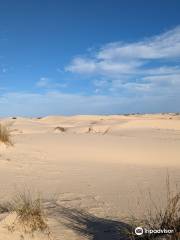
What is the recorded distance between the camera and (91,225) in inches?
170

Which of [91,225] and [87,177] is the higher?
[87,177]

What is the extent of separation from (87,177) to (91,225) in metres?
3.42

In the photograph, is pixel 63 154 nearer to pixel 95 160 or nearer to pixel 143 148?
pixel 95 160

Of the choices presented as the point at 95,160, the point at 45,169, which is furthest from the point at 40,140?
the point at 45,169

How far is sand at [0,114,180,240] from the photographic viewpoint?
444 cm

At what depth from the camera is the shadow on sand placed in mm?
3951

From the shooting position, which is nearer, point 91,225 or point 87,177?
point 91,225

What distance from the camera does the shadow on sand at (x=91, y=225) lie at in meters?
3.95

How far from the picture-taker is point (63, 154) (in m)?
10.5

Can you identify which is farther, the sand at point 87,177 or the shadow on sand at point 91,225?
the sand at point 87,177

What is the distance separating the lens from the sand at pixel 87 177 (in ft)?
14.6

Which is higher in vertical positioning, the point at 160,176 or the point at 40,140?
the point at 40,140

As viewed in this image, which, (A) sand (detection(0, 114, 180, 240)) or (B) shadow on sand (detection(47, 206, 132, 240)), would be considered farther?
(A) sand (detection(0, 114, 180, 240))

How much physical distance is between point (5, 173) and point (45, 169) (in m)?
0.96
